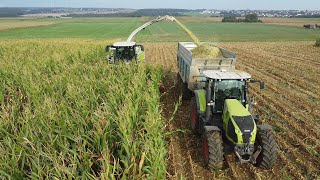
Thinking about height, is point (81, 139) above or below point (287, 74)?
above

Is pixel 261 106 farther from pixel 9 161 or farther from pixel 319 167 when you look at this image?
pixel 9 161

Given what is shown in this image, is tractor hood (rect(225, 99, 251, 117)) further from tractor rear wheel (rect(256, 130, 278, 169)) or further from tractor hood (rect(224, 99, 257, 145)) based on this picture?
tractor rear wheel (rect(256, 130, 278, 169))

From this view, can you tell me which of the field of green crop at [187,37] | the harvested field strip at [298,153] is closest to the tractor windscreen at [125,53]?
the harvested field strip at [298,153]

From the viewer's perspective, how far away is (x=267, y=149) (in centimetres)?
615

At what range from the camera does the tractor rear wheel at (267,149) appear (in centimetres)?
615

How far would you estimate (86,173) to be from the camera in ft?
13.1

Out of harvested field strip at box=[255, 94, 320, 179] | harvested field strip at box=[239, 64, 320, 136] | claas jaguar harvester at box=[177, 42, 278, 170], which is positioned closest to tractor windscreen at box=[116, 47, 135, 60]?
harvested field strip at box=[239, 64, 320, 136]

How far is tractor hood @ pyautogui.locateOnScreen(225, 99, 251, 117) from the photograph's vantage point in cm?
634

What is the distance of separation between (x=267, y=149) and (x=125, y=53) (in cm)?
942

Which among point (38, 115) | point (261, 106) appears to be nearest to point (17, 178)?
point (38, 115)

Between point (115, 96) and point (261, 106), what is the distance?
19.8ft

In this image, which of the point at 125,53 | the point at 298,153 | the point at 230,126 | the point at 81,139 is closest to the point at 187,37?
the point at 125,53

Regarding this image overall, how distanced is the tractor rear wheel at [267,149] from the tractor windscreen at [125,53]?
8.95 metres

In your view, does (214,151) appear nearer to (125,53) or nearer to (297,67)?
(125,53)
